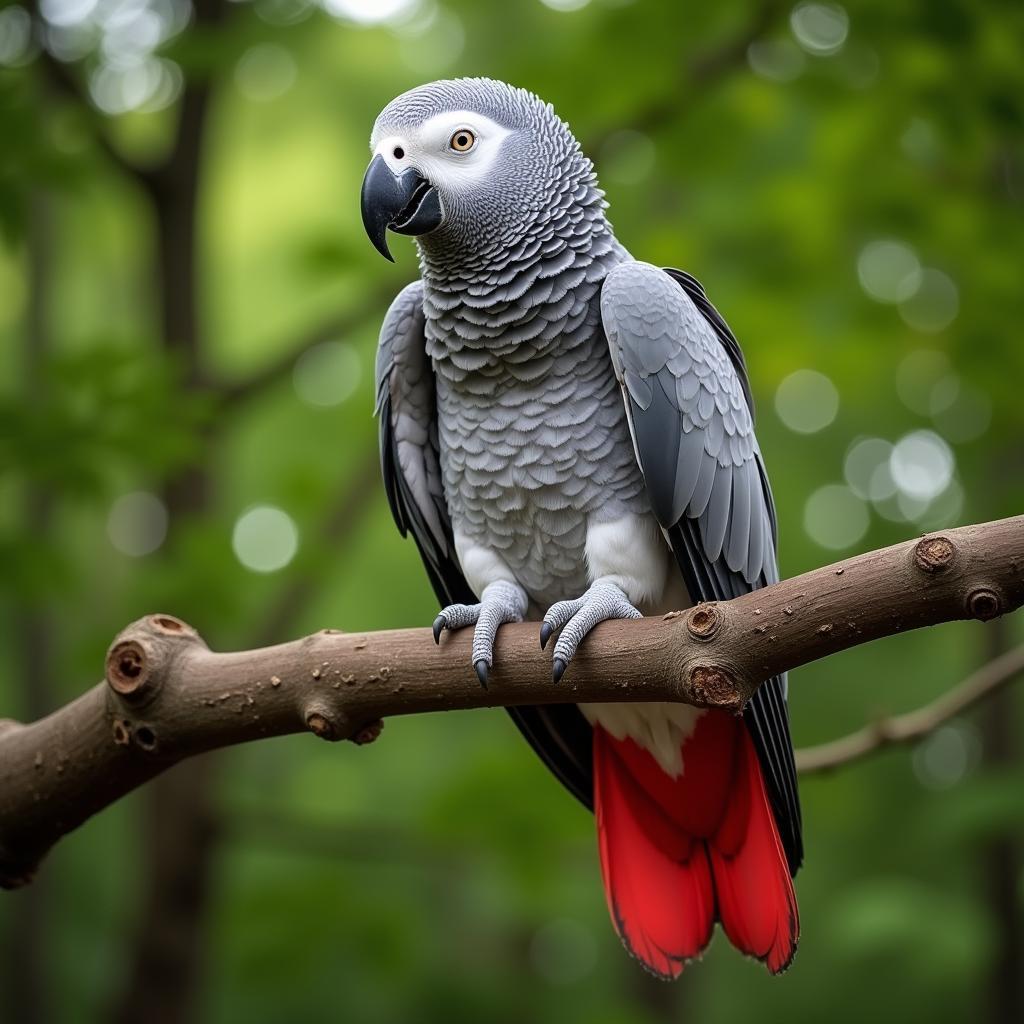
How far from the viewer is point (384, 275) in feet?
12.4

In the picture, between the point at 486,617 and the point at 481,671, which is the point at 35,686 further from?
the point at 481,671

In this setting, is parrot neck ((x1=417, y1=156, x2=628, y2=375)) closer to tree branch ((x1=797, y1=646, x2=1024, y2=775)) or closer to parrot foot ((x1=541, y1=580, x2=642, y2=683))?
parrot foot ((x1=541, y1=580, x2=642, y2=683))

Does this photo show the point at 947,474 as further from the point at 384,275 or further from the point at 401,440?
the point at 401,440

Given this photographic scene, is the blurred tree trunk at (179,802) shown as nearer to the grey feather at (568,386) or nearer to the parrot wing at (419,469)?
Result: the parrot wing at (419,469)

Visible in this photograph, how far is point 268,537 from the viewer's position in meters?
4.33

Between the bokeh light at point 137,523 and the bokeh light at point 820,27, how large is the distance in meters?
2.92

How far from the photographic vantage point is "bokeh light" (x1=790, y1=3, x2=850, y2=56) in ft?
11.6

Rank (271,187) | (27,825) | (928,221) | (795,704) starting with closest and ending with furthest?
(27,825) < (928,221) < (795,704) < (271,187)

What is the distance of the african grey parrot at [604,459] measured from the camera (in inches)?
81.0

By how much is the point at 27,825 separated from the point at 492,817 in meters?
2.05

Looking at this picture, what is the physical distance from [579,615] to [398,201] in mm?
828

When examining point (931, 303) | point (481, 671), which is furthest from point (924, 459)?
point (481, 671)

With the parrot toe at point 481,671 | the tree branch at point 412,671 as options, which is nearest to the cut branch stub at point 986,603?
the tree branch at point 412,671

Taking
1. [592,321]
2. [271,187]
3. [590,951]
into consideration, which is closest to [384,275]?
[592,321]
